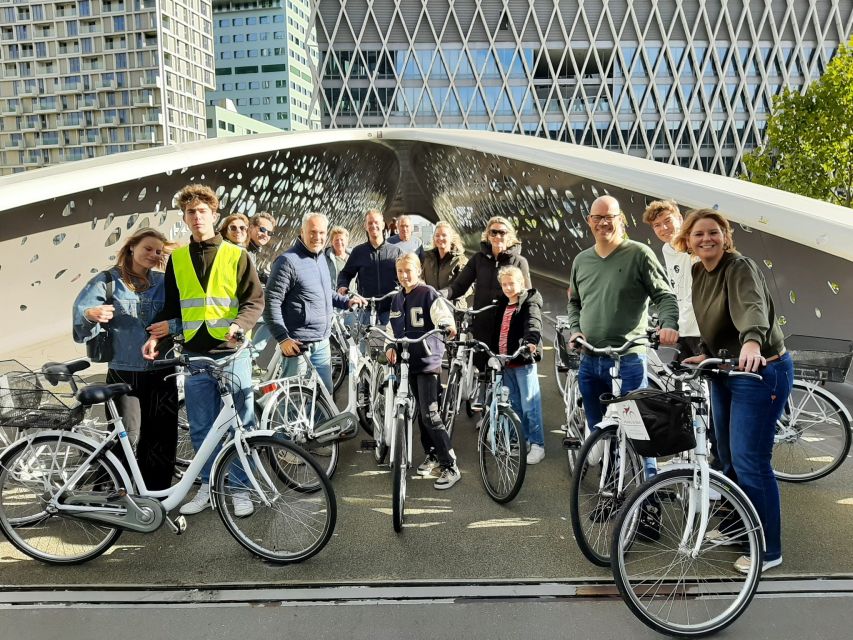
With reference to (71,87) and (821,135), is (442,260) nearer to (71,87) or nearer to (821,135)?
(821,135)

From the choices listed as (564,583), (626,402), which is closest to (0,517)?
(564,583)

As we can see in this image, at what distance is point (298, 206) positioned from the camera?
15070mm

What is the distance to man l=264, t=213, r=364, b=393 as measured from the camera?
4.30 m

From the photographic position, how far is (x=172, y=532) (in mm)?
3551

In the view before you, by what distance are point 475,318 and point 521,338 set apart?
0.49m

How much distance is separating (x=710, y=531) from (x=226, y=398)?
7.53 feet

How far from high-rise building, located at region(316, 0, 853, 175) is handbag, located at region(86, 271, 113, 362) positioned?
2111 inches

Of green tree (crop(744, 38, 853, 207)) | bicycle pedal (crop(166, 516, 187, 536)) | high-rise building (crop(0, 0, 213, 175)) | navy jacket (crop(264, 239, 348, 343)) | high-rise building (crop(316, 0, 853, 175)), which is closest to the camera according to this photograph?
bicycle pedal (crop(166, 516, 187, 536))

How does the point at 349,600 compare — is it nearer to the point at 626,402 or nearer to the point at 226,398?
the point at 226,398

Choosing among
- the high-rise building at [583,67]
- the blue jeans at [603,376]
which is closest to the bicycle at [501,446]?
the blue jeans at [603,376]

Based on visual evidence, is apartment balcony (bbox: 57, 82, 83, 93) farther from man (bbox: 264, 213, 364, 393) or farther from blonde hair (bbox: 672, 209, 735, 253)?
blonde hair (bbox: 672, 209, 735, 253)

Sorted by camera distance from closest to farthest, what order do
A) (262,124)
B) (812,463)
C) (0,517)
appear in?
1. (0,517)
2. (812,463)
3. (262,124)

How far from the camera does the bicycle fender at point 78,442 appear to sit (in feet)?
10.3

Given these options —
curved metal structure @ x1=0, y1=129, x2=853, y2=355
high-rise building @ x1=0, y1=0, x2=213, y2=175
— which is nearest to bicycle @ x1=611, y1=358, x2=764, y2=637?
curved metal structure @ x1=0, y1=129, x2=853, y2=355
